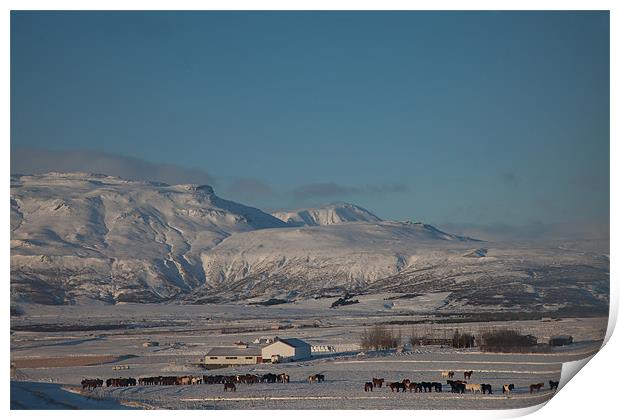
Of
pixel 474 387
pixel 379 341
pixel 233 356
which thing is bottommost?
pixel 474 387

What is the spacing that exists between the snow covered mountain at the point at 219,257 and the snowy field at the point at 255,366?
37.8 feet

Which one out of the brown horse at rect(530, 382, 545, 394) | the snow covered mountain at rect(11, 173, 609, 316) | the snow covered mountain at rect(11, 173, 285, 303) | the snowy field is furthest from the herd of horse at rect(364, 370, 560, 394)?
the snow covered mountain at rect(11, 173, 285, 303)

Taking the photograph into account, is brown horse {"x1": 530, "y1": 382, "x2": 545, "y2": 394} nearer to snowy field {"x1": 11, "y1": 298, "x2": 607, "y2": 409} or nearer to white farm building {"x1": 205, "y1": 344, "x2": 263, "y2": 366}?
snowy field {"x1": 11, "y1": 298, "x2": 607, "y2": 409}

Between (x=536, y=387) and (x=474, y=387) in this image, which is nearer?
(x=536, y=387)

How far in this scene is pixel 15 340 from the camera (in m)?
55.2

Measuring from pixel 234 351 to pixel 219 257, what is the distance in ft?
274

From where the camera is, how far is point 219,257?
129m

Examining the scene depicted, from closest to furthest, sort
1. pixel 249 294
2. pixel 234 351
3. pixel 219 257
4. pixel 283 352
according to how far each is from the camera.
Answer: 1. pixel 283 352
2. pixel 234 351
3. pixel 249 294
4. pixel 219 257

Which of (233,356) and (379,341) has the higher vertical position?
(379,341)

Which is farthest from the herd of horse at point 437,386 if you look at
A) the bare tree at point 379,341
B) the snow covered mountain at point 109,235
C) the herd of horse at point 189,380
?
the snow covered mountain at point 109,235

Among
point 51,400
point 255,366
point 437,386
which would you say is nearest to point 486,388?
point 437,386

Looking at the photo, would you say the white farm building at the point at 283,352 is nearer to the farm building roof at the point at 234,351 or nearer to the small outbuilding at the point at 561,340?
the farm building roof at the point at 234,351

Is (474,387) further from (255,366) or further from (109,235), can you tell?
(109,235)
